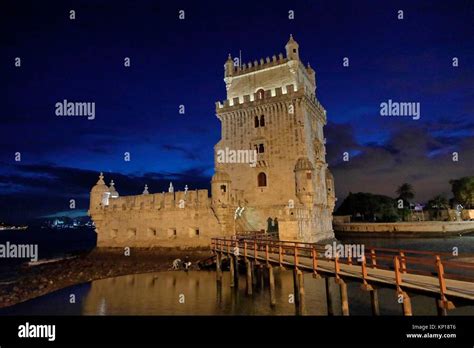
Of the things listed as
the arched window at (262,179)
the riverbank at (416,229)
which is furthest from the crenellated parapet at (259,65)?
the riverbank at (416,229)

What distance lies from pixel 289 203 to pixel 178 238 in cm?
1111

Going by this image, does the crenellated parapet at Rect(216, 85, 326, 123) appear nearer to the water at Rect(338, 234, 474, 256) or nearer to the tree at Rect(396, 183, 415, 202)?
the water at Rect(338, 234, 474, 256)

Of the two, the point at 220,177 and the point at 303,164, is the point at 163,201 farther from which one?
the point at 303,164

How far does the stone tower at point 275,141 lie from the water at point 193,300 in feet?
28.5

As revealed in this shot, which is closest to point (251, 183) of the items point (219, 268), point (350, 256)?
point (219, 268)

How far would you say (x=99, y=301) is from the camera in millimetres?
20312

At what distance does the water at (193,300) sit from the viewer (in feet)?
55.8

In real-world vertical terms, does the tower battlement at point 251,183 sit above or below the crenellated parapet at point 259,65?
below

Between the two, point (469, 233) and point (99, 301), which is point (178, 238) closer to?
point (99, 301)

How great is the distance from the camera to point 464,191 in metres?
73.7

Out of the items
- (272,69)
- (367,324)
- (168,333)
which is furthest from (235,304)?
(272,69)

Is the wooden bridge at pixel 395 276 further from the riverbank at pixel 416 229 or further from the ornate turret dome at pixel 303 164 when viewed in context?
the riverbank at pixel 416 229

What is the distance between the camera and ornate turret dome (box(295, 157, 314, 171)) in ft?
99.6

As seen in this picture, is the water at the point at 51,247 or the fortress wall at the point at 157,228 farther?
the water at the point at 51,247
